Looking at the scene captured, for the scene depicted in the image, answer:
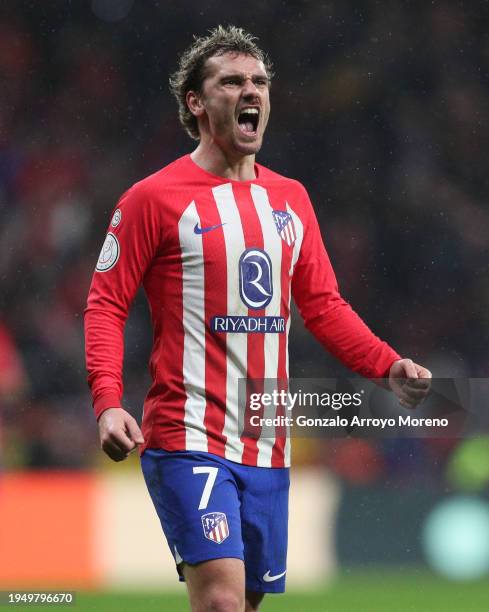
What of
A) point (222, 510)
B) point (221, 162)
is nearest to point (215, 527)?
point (222, 510)

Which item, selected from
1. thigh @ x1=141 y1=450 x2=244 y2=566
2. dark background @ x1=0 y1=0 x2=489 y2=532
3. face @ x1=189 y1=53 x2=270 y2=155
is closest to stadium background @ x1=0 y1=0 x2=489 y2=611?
dark background @ x1=0 y1=0 x2=489 y2=532

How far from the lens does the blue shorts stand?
290 centimetres

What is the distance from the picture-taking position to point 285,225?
3.21 m

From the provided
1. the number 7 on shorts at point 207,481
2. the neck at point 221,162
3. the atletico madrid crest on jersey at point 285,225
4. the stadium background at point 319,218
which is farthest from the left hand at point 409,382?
the stadium background at point 319,218

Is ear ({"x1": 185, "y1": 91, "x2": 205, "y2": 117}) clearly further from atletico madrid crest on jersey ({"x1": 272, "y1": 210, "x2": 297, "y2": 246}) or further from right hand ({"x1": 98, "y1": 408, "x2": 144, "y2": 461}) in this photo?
right hand ({"x1": 98, "y1": 408, "x2": 144, "y2": 461})

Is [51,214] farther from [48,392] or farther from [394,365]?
[394,365]

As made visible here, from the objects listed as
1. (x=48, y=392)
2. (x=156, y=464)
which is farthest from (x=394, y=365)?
(x=48, y=392)

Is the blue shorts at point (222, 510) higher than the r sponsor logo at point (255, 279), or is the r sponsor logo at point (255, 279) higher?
the r sponsor logo at point (255, 279)

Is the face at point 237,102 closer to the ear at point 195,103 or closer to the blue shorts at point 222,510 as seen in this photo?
the ear at point 195,103

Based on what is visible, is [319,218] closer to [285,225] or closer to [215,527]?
[285,225]

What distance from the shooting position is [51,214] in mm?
7910

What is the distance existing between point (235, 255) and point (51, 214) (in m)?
4.99

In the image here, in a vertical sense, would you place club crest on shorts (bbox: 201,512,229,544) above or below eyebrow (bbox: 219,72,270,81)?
below

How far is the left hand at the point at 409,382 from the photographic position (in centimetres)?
310
